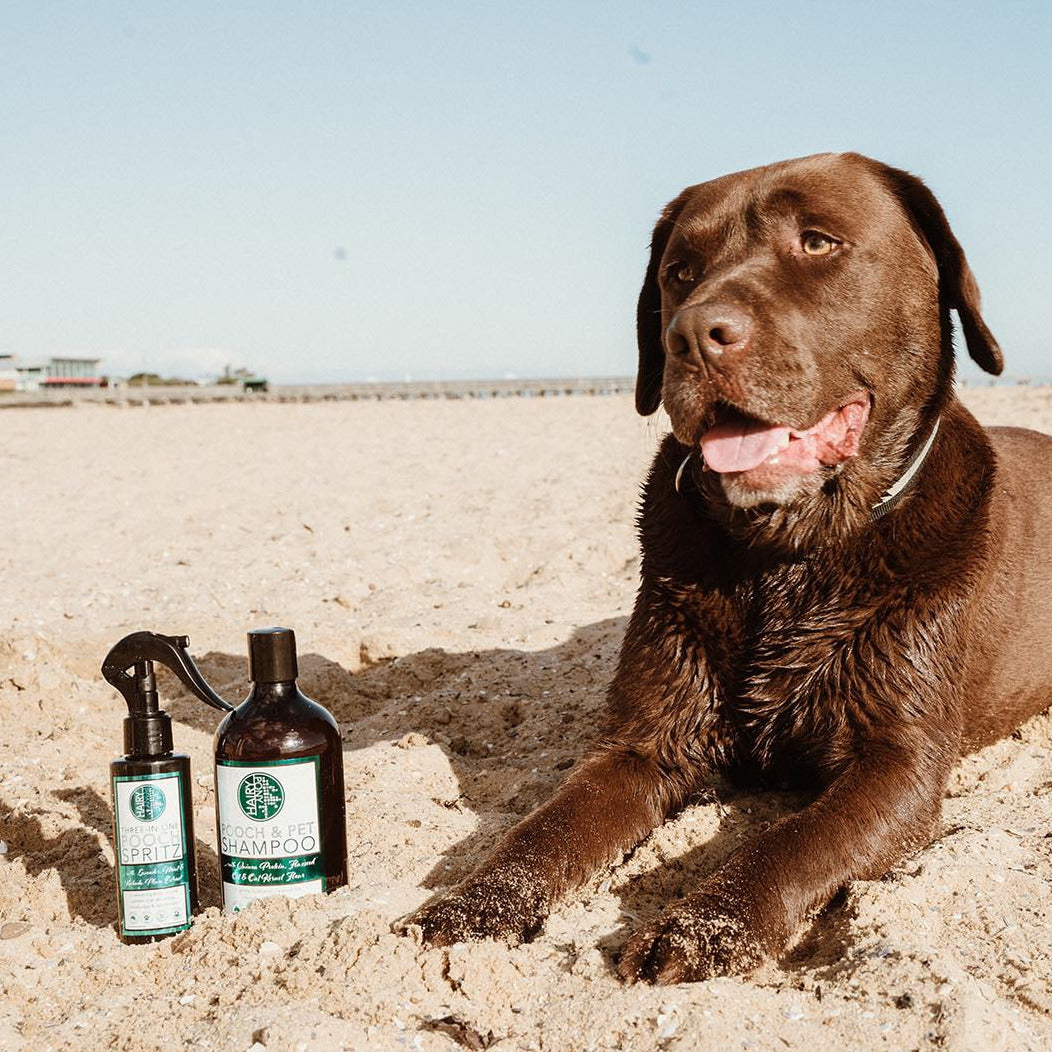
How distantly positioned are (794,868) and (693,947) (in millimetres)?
400

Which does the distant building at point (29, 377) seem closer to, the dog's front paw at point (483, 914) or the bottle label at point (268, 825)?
the bottle label at point (268, 825)

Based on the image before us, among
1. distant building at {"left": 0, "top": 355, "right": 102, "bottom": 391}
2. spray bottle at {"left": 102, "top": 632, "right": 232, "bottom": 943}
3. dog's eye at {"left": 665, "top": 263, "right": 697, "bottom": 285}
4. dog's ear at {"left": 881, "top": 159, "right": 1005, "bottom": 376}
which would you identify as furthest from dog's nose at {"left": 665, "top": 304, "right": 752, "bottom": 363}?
distant building at {"left": 0, "top": 355, "right": 102, "bottom": 391}

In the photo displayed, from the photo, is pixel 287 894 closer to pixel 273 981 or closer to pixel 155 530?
pixel 273 981

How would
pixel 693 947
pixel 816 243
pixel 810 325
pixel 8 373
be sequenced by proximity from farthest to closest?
pixel 8 373 → pixel 816 243 → pixel 810 325 → pixel 693 947

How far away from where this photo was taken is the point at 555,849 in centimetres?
306

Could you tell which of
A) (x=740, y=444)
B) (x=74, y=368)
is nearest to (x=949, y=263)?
(x=740, y=444)

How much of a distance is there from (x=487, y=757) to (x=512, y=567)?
9.96 ft

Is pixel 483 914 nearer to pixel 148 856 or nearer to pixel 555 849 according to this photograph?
pixel 555 849

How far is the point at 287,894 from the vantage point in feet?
9.59

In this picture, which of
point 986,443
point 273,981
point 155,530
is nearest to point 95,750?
point 273,981

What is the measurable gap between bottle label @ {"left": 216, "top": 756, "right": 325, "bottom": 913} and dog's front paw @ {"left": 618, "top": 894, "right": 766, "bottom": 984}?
859 millimetres

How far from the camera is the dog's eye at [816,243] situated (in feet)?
11.1

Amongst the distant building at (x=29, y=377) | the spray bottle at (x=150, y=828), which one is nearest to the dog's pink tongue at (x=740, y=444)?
the spray bottle at (x=150, y=828)

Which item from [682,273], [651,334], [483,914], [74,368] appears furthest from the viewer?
[74,368]
